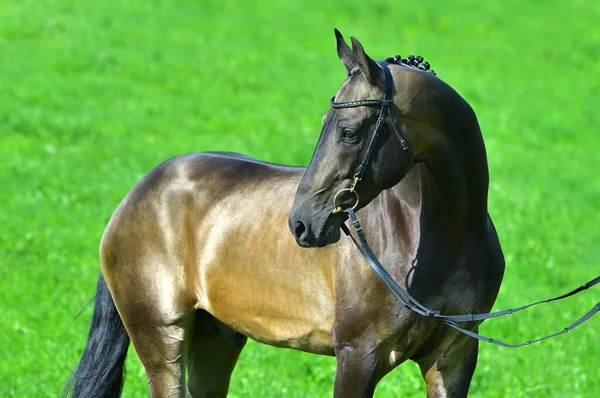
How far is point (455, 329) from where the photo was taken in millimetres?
4230

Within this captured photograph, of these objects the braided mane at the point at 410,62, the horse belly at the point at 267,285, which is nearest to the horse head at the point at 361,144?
the braided mane at the point at 410,62

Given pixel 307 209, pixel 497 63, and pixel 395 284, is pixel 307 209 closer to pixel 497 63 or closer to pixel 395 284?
pixel 395 284

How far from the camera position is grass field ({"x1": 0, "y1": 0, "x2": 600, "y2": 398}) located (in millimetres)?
7262

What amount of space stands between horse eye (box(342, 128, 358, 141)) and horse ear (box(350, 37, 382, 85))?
205 millimetres

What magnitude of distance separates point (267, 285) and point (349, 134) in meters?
1.10

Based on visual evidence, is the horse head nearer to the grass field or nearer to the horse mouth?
the horse mouth

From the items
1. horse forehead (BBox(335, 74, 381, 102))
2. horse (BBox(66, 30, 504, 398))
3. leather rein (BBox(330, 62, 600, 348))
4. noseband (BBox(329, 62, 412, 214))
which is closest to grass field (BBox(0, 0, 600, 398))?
horse (BBox(66, 30, 504, 398))

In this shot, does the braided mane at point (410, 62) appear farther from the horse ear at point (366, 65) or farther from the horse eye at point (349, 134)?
the horse eye at point (349, 134)

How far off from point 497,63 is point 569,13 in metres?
4.10

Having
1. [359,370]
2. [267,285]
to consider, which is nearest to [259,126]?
[267,285]

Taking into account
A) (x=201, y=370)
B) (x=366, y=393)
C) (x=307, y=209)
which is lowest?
(x=201, y=370)

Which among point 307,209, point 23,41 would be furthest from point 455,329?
point 23,41

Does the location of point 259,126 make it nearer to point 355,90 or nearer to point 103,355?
point 103,355

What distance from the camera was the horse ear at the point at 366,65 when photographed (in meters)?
3.67
